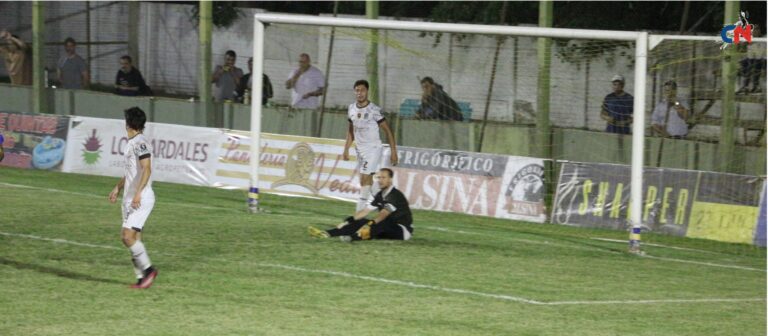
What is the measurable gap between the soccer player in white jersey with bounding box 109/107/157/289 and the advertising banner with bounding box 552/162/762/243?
8.95 meters

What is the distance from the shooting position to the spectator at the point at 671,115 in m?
19.6

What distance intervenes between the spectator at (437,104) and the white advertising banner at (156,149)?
3958 millimetres

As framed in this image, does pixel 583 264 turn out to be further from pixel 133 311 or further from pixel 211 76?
pixel 211 76

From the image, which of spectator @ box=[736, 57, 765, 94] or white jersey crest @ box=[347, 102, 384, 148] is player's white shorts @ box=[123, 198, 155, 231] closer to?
white jersey crest @ box=[347, 102, 384, 148]

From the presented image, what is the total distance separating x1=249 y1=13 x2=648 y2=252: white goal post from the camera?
16.7 m

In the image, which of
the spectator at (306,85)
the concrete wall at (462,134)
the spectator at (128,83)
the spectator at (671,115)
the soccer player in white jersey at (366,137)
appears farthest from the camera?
the spectator at (128,83)

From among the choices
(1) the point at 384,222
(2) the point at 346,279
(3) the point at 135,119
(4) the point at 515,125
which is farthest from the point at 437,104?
(3) the point at 135,119

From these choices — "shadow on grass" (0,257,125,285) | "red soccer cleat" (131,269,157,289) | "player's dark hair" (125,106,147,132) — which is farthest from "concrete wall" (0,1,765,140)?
"red soccer cleat" (131,269,157,289)

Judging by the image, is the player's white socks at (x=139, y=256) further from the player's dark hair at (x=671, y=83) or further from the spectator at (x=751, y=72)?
the spectator at (x=751, y=72)

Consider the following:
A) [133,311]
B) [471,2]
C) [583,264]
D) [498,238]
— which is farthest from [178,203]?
[471,2]

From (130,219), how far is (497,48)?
1127 centimetres

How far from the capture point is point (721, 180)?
1911 centimetres

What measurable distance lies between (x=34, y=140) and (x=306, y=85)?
5628mm

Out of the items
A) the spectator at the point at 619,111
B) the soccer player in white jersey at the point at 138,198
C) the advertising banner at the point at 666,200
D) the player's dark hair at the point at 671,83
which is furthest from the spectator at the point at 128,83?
the soccer player in white jersey at the point at 138,198
